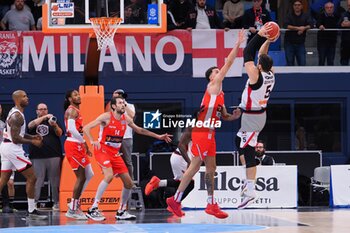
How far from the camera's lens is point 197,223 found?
1652cm

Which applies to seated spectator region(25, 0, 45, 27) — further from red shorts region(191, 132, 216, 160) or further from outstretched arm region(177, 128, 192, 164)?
red shorts region(191, 132, 216, 160)

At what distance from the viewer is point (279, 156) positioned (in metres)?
23.0

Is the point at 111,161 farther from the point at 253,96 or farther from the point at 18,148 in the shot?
the point at 253,96

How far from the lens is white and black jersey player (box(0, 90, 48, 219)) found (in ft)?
58.3

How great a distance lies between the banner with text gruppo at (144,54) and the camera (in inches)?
909

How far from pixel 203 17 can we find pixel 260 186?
4.97 meters

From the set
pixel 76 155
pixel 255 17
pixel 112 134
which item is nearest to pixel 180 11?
pixel 255 17

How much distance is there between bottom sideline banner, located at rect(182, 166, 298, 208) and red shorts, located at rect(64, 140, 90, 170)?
3.22m

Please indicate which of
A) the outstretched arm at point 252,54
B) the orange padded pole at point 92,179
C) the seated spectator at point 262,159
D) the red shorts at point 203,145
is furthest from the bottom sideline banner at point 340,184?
the outstretched arm at point 252,54

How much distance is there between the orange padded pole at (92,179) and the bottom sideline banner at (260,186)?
167 cm

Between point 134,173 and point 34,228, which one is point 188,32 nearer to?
point 134,173

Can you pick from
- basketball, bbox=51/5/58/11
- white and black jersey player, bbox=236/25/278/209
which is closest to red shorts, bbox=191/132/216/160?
white and black jersey player, bbox=236/25/278/209

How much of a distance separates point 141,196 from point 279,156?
13.6 ft

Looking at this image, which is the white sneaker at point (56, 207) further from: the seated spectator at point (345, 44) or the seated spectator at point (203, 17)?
the seated spectator at point (345, 44)
